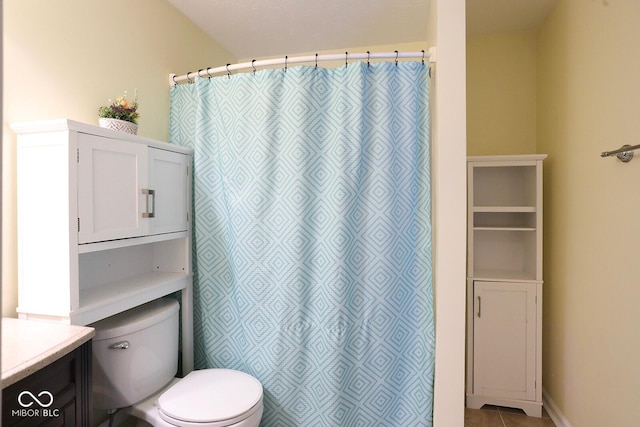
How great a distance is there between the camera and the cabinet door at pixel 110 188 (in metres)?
1.44

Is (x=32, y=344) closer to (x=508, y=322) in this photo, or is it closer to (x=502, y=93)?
(x=508, y=322)

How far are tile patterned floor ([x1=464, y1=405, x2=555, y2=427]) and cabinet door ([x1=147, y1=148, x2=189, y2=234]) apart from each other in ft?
6.84

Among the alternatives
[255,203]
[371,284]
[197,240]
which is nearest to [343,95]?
[255,203]

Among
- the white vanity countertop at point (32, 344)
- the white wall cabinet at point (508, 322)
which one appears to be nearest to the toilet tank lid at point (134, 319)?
the white vanity countertop at point (32, 344)

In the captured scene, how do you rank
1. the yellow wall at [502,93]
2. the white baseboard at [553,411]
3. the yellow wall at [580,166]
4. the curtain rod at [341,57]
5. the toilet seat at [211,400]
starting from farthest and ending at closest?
the yellow wall at [502,93] < the white baseboard at [553,411] < the curtain rod at [341,57] < the yellow wall at [580,166] < the toilet seat at [211,400]

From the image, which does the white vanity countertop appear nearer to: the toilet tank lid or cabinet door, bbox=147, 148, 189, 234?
the toilet tank lid

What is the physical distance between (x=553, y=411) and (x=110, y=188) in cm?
277

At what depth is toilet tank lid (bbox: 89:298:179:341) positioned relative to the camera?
1583mm

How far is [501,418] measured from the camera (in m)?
2.36

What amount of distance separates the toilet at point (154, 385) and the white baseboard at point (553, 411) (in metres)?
1.78

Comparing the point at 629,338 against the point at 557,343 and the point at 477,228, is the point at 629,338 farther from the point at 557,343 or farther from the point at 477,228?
the point at 477,228

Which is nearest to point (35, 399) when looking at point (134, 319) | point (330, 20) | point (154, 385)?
point (134, 319)

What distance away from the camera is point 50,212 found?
1.41 metres

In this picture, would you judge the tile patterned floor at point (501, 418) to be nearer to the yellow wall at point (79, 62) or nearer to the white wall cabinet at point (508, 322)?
the white wall cabinet at point (508, 322)
